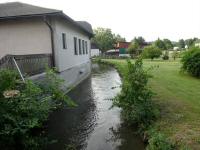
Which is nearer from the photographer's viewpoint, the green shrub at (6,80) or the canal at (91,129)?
the green shrub at (6,80)

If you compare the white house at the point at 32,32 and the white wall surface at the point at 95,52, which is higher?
the white house at the point at 32,32

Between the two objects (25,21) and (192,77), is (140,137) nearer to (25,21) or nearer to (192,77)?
(25,21)

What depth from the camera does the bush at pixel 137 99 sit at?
6.56 m

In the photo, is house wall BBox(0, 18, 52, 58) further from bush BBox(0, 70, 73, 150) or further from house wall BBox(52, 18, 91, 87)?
bush BBox(0, 70, 73, 150)

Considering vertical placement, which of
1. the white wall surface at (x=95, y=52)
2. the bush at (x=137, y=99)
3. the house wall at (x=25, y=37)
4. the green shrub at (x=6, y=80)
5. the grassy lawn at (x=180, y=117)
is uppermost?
the house wall at (x=25, y=37)

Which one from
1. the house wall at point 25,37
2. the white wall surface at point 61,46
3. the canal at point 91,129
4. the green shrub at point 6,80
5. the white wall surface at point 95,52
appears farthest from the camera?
the white wall surface at point 95,52

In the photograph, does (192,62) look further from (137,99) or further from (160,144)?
(160,144)

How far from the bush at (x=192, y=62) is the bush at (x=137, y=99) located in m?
8.28

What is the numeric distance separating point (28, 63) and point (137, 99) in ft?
12.7

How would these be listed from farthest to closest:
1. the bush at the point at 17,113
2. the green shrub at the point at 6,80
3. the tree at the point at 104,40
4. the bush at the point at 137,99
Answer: the tree at the point at 104,40
the bush at the point at 137,99
the green shrub at the point at 6,80
the bush at the point at 17,113

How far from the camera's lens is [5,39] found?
11406 mm

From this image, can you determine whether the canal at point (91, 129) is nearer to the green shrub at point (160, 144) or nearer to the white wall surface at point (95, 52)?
the green shrub at point (160, 144)

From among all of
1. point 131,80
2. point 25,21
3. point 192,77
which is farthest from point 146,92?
point 192,77

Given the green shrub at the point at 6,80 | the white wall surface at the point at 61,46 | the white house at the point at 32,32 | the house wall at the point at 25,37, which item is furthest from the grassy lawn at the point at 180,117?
the house wall at the point at 25,37
